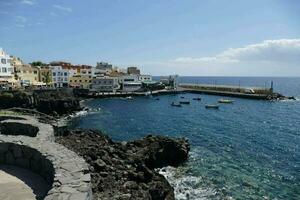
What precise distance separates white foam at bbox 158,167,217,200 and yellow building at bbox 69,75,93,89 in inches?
3477

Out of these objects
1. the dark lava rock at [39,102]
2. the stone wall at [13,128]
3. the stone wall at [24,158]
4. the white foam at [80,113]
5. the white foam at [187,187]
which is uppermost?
the stone wall at [24,158]

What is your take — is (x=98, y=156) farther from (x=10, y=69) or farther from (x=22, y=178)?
(x=10, y=69)

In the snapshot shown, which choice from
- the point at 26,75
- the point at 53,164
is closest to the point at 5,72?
the point at 26,75

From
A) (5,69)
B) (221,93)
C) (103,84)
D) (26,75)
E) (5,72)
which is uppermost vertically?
(5,69)

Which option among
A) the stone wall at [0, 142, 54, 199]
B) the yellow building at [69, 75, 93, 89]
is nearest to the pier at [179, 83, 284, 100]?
the yellow building at [69, 75, 93, 89]

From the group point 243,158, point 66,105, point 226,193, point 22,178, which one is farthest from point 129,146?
point 66,105

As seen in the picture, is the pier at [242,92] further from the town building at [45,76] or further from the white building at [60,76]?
the town building at [45,76]

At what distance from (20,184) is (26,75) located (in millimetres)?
94954

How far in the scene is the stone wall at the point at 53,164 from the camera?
31.6ft

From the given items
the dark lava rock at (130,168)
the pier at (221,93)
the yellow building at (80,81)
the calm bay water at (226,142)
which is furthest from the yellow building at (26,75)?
the dark lava rock at (130,168)

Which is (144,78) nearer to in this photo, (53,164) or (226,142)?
(226,142)

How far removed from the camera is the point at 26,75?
100 metres

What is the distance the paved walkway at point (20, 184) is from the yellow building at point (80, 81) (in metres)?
103

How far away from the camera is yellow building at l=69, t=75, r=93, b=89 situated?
115m
